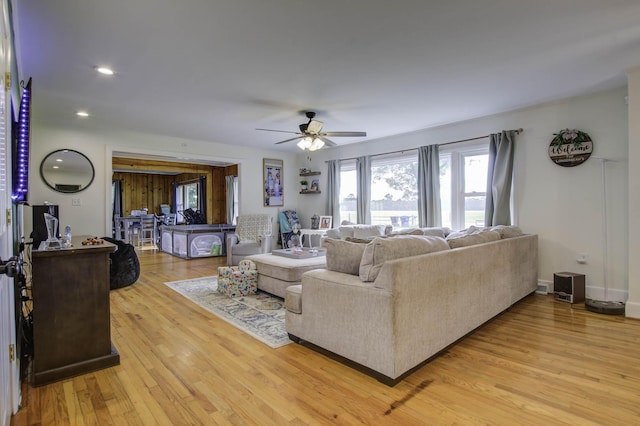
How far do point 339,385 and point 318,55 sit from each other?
8.87 ft

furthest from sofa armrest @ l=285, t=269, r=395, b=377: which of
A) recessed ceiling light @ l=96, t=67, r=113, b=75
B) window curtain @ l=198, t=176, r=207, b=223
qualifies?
window curtain @ l=198, t=176, r=207, b=223

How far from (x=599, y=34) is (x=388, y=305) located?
110 inches

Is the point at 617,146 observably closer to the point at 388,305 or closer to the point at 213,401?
the point at 388,305

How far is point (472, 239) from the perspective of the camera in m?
3.14

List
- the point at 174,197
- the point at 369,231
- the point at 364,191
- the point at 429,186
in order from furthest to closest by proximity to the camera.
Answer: the point at 174,197, the point at 364,191, the point at 369,231, the point at 429,186

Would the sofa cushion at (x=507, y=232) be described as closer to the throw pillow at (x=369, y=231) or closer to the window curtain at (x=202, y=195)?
the throw pillow at (x=369, y=231)

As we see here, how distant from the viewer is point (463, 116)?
5.12 metres

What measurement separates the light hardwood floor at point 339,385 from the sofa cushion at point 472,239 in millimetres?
835

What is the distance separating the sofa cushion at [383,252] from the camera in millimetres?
2297

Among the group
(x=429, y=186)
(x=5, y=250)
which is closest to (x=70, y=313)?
(x=5, y=250)

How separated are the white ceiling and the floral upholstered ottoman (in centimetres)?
219

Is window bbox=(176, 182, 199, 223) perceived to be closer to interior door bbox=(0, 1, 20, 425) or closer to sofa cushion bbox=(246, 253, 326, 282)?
sofa cushion bbox=(246, 253, 326, 282)

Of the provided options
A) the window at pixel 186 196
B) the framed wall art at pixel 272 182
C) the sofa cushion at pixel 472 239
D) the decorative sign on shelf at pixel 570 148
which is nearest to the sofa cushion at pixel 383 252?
the sofa cushion at pixel 472 239

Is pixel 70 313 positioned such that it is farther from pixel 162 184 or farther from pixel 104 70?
pixel 162 184
